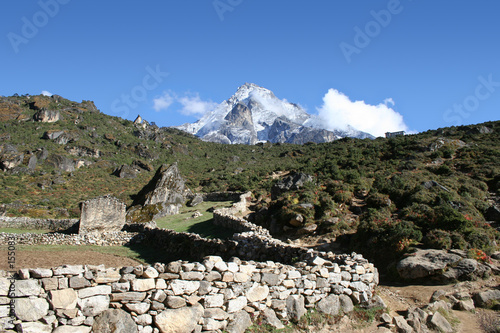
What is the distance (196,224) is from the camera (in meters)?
21.3

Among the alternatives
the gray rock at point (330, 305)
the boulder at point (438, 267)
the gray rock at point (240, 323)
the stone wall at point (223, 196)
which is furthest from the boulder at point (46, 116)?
the boulder at point (438, 267)

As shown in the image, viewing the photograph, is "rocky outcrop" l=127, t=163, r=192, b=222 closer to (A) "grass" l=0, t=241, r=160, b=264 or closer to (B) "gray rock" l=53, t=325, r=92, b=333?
(A) "grass" l=0, t=241, r=160, b=264

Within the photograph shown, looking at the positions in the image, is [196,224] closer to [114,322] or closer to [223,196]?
[223,196]

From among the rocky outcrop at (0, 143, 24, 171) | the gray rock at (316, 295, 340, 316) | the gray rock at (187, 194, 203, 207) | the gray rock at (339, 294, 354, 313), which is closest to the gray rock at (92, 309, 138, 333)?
the gray rock at (316, 295, 340, 316)

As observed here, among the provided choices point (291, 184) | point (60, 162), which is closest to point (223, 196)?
point (291, 184)

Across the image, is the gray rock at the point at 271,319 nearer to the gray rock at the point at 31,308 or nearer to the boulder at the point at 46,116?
the gray rock at the point at 31,308

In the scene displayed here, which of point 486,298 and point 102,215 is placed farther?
point 102,215

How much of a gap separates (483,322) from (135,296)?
7236mm

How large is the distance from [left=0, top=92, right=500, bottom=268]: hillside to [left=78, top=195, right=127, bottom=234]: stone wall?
945 cm

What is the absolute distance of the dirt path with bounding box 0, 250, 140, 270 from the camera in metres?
11.8

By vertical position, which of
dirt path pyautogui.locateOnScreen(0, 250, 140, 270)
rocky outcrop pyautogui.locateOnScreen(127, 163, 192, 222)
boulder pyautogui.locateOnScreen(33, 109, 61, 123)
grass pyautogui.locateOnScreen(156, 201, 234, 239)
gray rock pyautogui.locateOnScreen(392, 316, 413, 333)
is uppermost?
boulder pyautogui.locateOnScreen(33, 109, 61, 123)

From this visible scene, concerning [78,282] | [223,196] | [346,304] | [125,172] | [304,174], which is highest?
[125,172]

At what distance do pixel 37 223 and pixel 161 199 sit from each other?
9998mm

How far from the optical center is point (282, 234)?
51.9 ft
